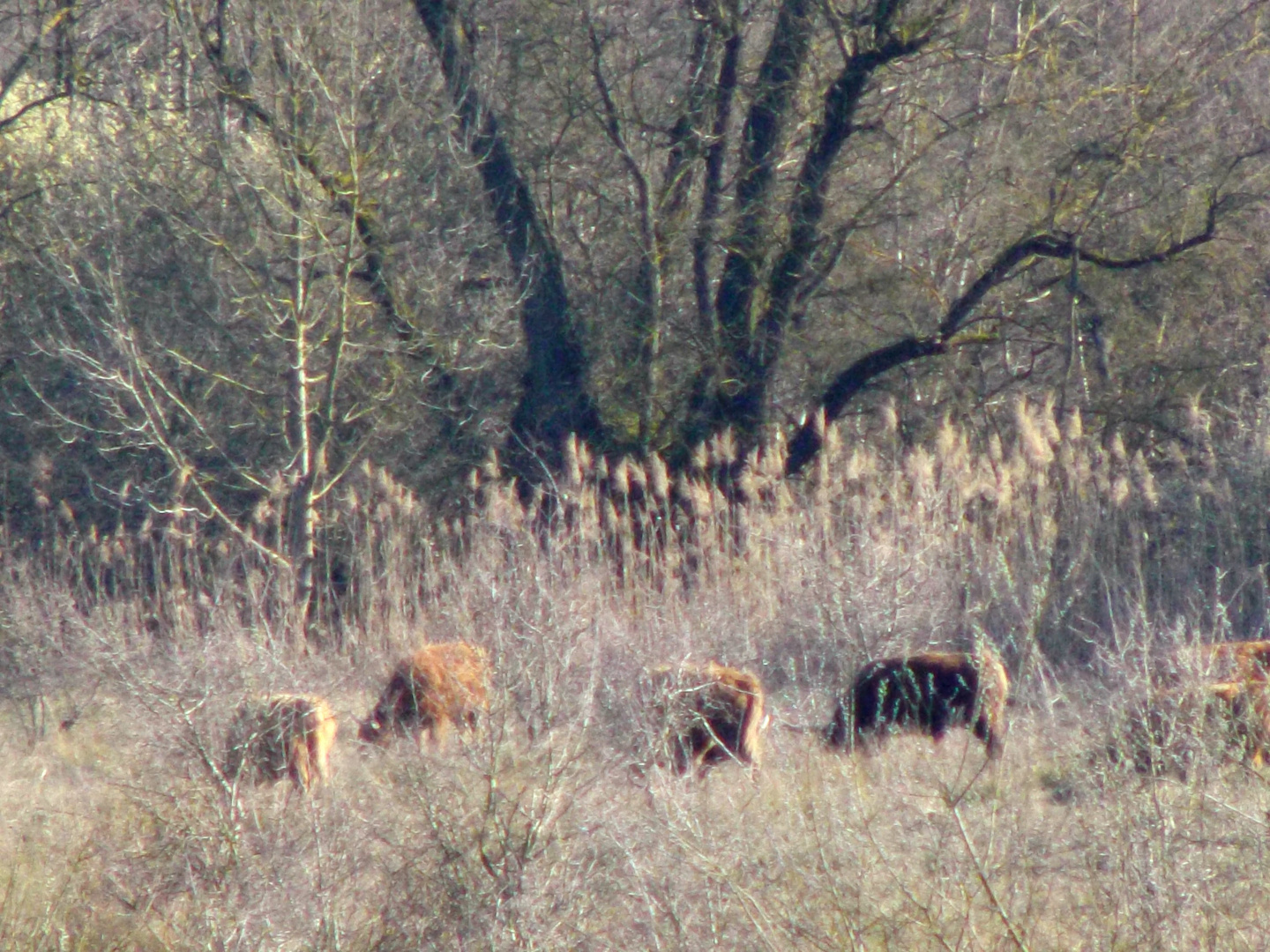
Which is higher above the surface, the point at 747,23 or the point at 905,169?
the point at 747,23

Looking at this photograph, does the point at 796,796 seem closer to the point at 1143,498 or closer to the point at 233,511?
the point at 1143,498

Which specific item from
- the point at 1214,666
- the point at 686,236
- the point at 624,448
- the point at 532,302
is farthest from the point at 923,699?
the point at 532,302

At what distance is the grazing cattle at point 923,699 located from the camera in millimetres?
4223

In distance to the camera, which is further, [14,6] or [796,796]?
[14,6]

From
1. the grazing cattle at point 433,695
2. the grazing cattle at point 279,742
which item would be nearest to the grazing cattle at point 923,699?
the grazing cattle at point 433,695

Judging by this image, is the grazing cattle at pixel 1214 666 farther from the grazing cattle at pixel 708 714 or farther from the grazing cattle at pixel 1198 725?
the grazing cattle at pixel 708 714

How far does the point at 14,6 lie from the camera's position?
1100 centimetres

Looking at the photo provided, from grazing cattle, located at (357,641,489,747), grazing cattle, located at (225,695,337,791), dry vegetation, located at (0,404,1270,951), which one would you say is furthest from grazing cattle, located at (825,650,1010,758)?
grazing cattle, located at (225,695,337,791)

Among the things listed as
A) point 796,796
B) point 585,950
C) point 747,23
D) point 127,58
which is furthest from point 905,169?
point 585,950

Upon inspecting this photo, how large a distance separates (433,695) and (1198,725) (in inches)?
95.2

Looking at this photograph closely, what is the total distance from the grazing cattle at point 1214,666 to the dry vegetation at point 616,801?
0.11 m

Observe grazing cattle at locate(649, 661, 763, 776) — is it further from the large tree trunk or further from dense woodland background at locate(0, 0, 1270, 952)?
the large tree trunk

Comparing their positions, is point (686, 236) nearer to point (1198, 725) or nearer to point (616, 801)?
point (616, 801)

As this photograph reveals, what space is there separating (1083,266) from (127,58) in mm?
7628
